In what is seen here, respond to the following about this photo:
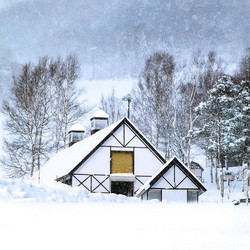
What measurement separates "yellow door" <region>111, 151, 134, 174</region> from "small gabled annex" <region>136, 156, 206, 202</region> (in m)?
2.13

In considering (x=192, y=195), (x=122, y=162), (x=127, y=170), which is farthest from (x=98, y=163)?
(x=192, y=195)

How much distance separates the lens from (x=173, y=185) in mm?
26391

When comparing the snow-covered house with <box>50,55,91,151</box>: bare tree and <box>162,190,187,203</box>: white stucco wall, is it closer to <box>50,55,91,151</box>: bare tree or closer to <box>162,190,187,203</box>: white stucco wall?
<box>162,190,187,203</box>: white stucco wall

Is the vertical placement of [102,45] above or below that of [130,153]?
above

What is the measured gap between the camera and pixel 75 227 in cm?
759

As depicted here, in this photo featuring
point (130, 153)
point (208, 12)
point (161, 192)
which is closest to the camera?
point (161, 192)

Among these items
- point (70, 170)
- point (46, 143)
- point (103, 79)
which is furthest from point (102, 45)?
point (70, 170)

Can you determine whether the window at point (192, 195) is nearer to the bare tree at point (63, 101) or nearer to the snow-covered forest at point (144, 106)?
the snow-covered forest at point (144, 106)

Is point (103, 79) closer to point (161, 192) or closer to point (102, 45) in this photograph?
point (102, 45)

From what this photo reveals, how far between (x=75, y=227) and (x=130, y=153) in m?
20.4

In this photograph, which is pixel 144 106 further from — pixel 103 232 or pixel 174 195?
pixel 103 232

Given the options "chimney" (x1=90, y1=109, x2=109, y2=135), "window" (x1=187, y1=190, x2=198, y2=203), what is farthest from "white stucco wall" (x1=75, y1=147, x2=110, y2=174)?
"chimney" (x1=90, y1=109, x2=109, y2=135)

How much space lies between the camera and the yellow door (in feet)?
90.7

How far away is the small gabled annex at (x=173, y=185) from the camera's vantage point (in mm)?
26031
